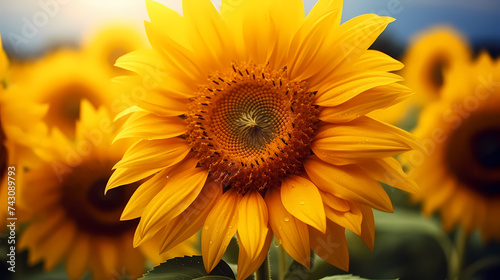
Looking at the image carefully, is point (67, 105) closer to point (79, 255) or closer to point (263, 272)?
point (79, 255)

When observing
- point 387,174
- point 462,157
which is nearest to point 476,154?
point 462,157

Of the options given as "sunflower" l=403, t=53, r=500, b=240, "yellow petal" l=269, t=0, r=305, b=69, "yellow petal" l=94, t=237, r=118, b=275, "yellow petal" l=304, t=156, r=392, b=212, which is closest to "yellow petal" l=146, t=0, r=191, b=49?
"yellow petal" l=269, t=0, r=305, b=69

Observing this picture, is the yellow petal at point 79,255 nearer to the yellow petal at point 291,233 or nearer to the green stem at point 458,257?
the yellow petal at point 291,233

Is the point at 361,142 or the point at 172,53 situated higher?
the point at 172,53

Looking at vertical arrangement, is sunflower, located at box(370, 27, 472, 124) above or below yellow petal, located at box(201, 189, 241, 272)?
below

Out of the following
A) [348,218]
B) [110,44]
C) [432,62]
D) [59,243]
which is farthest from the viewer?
[432,62]

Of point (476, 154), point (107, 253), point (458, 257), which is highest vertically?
point (107, 253)

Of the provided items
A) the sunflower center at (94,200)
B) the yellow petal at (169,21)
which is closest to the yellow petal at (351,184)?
the yellow petal at (169,21)

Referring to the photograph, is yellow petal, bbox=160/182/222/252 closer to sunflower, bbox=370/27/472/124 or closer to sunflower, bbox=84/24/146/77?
sunflower, bbox=84/24/146/77
